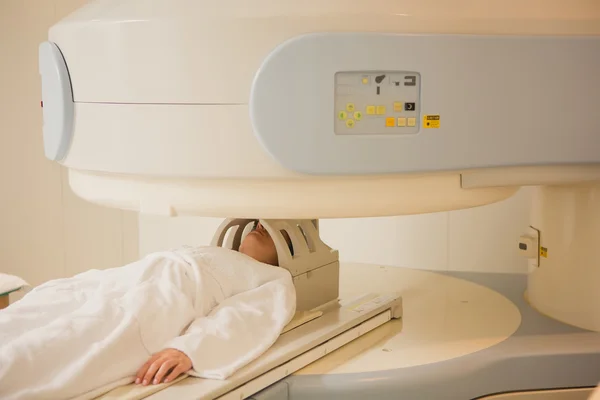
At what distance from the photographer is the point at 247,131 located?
0.94m

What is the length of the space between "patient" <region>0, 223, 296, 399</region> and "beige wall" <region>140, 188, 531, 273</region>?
624mm

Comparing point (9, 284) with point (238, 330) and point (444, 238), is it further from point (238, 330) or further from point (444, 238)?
point (444, 238)

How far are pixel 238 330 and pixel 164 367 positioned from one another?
0.14 meters

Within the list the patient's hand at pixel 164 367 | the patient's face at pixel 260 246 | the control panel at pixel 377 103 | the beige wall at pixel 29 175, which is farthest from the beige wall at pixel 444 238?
the patient's hand at pixel 164 367

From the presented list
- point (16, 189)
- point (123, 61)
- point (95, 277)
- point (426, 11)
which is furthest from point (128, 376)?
point (16, 189)

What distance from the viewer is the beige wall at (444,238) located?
1.72 metres

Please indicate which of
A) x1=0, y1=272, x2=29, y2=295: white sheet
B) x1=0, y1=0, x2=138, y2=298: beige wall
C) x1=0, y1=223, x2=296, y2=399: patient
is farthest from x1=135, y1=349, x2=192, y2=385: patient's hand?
x1=0, y1=0, x2=138, y2=298: beige wall

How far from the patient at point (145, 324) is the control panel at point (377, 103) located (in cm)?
32

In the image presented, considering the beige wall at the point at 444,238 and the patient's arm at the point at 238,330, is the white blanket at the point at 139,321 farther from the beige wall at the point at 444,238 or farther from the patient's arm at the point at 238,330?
the beige wall at the point at 444,238

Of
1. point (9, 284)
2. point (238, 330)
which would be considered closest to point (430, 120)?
point (238, 330)

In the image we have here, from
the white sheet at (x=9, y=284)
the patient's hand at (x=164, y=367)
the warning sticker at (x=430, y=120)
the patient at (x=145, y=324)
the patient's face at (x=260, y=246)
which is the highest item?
the warning sticker at (x=430, y=120)

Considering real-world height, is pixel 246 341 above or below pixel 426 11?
below

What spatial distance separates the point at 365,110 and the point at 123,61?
0.98ft

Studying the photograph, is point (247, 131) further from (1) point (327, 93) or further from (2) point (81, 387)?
(2) point (81, 387)
